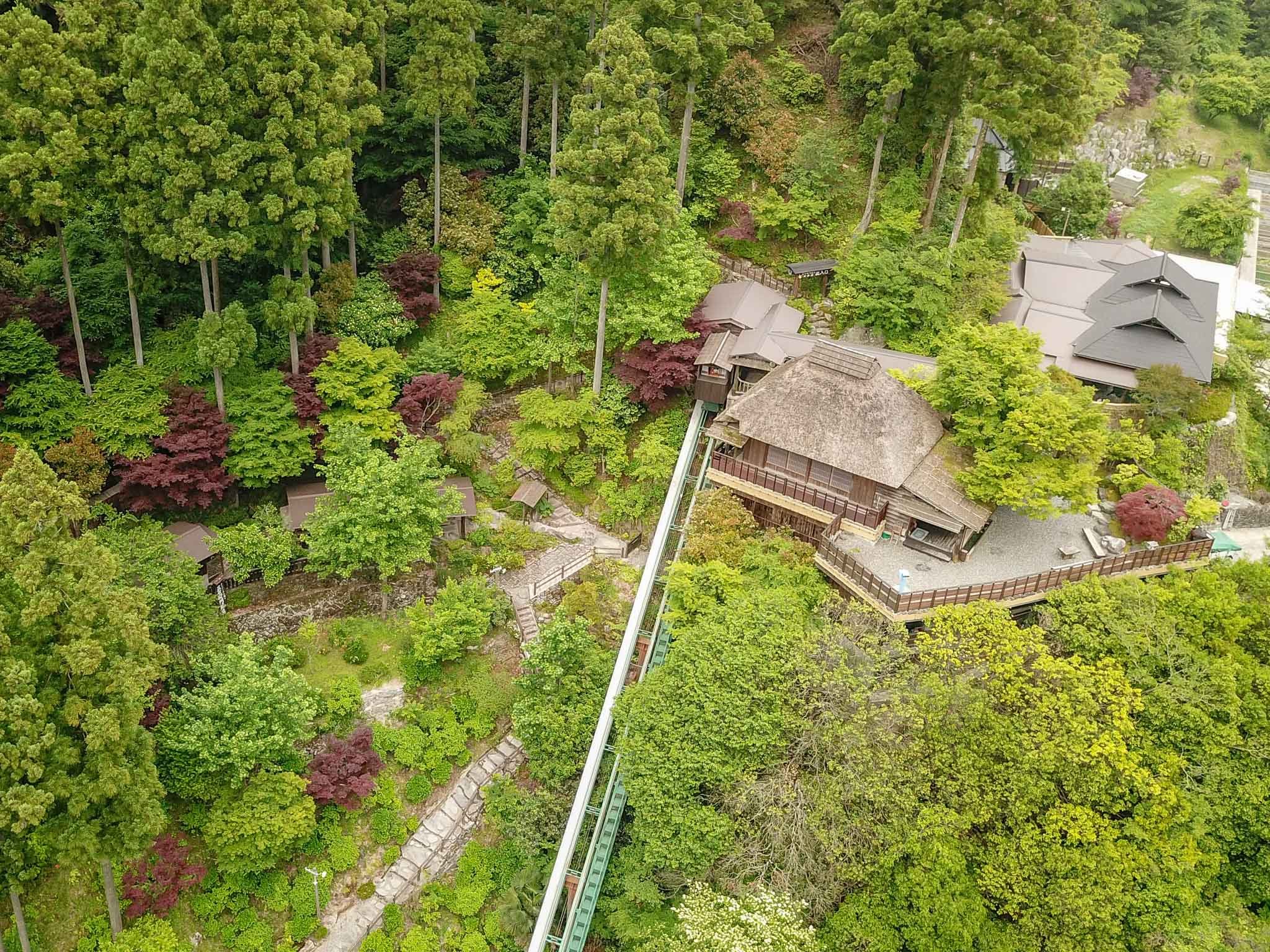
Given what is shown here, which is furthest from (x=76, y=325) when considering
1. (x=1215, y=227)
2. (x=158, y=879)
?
(x=1215, y=227)

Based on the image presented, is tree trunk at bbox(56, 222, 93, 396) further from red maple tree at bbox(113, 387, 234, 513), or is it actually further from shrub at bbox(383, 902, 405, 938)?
shrub at bbox(383, 902, 405, 938)

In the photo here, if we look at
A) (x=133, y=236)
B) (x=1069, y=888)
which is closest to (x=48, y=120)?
(x=133, y=236)

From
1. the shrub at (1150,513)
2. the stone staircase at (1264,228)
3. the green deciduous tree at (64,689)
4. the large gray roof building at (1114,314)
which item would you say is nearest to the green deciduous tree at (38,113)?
the green deciduous tree at (64,689)

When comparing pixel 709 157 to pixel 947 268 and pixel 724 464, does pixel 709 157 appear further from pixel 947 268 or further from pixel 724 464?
pixel 724 464

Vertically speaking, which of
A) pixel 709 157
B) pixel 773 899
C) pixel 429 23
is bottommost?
pixel 773 899

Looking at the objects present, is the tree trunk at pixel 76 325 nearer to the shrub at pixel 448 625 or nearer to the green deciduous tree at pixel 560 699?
the shrub at pixel 448 625
